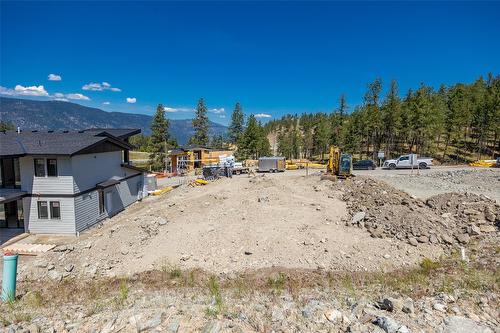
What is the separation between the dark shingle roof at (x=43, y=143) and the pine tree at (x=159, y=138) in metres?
33.5

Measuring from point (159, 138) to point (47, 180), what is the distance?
38029 mm

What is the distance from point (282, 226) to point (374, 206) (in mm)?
6559

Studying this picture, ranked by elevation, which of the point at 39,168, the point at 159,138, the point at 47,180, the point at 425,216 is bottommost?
the point at 425,216

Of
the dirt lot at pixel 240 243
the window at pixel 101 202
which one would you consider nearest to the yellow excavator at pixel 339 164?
the dirt lot at pixel 240 243

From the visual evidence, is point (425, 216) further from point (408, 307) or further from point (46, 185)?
point (46, 185)

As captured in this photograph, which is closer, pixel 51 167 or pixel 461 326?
pixel 461 326

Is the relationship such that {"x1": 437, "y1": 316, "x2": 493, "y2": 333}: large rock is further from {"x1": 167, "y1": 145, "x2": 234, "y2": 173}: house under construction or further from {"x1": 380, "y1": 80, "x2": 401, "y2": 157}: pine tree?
{"x1": 380, "y1": 80, "x2": 401, "y2": 157}: pine tree

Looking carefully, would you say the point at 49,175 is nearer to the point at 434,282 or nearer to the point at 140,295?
the point at 140,295

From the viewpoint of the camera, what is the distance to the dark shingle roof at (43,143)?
58.2ft

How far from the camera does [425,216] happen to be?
16.6 metres

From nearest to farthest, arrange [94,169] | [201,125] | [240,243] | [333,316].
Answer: [333,316]
[240,243]
[94,169]
[201,125]

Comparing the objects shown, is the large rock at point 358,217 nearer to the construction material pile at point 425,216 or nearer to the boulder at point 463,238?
the construction material pile at point 425,216

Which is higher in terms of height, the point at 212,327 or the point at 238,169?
the point at 238,169

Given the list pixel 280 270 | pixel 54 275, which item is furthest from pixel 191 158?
pixel 280 270
